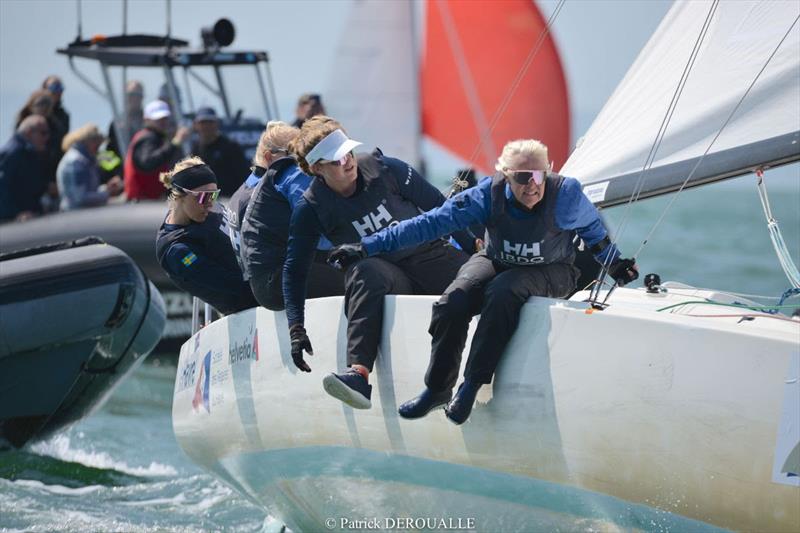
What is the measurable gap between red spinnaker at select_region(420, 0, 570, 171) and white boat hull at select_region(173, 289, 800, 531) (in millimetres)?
8967

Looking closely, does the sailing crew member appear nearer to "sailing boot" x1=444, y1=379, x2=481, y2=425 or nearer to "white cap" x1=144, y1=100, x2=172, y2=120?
"sailing boot" x1=444, y1=379, x2=481, y2=425

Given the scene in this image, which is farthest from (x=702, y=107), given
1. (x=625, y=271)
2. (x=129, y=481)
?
(x=129, y=481)

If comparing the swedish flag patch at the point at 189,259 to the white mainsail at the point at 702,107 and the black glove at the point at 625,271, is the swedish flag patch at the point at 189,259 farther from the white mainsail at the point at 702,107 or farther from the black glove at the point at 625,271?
the black glove at the point at 625,271

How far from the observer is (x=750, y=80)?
4.86 m

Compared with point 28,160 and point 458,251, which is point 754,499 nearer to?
point 458,251

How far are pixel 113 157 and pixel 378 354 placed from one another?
30.5ft

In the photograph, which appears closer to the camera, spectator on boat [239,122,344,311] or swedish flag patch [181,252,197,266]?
spectator on boat [239,122,344,311]

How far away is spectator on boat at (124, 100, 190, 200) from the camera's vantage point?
447 inches

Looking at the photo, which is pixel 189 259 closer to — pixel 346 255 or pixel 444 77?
pixel 346 255

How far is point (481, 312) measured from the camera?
418 centimetres

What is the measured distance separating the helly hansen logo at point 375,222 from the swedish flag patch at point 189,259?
111 cm

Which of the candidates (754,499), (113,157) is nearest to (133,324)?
(754,499)

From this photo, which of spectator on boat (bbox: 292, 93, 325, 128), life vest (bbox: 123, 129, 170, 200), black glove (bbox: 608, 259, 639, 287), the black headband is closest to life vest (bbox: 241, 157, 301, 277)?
the black headband

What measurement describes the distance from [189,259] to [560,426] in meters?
2.11
